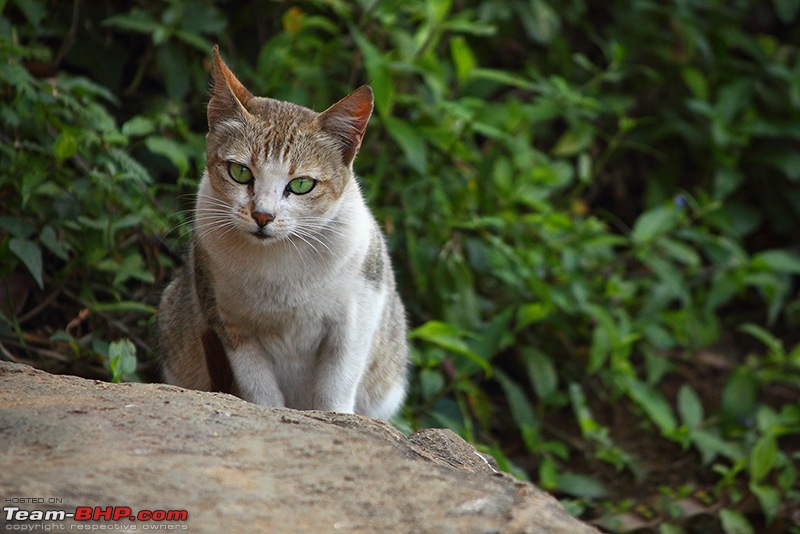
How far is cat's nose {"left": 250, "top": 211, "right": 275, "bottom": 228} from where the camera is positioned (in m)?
3.48

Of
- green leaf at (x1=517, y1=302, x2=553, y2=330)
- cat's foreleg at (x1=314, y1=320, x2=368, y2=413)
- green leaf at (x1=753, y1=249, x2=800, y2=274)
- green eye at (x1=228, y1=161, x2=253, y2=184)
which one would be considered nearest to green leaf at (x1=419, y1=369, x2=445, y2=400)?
green leaf at (x1=517, y1=302, x2=553, y2=330)

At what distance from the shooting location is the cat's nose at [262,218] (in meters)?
3.48

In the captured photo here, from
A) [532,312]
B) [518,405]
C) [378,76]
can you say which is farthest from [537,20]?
[518,405]

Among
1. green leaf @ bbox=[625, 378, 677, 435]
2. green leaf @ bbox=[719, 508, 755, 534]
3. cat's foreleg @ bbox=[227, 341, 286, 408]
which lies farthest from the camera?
green leaf @ bbox=[625, 378, 677, 435]

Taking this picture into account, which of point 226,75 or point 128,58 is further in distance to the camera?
point 128,58

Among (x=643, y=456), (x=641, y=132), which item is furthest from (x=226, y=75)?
(x=641, y=132)

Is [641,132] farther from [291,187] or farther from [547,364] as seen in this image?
[291,187]

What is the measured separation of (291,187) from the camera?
3.62 m

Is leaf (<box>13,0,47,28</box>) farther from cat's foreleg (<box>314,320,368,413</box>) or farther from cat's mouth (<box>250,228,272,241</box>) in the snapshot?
cat's foreleg (<box>314,320,368,413</box>)

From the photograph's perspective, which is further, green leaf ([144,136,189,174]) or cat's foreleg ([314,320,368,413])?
green leaf ([144,136,189,174])

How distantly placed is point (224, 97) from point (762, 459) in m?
3.62

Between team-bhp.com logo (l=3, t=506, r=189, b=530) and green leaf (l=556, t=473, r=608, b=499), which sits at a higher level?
team-bhp.com logo (l=3, t=506, r=189, b=530)

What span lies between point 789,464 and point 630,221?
8.87 ft

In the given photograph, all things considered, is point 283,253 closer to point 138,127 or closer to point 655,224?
point 138,127
